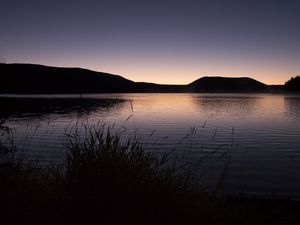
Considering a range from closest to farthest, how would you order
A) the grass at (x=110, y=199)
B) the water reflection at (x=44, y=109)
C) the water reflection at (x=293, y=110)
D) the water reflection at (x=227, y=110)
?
the grass at (x=110, y=199)
the water reflection at (x=44, y=109)
the water reflection at (x=293, y=110)
the water reflection at (x=227, y=110)

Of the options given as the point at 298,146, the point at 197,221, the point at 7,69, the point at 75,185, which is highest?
the point at 7,69

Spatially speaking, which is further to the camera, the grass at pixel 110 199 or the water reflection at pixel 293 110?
the water reflection at pixel 293 110

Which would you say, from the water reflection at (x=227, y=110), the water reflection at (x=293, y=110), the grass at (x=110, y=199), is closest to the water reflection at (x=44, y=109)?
the grass at (x=110, y=199)

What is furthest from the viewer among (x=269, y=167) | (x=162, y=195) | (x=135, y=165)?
(x=269, y=167)

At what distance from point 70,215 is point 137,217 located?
118 cm

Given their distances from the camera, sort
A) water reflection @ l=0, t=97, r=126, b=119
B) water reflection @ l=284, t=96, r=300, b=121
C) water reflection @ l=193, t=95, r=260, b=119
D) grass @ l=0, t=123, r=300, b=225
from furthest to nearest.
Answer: water reflection @ l=193, t=95, r=260, b=119 < water reflection @ l=284, t=96, r=300, b=121 < water reflection @ l=0, t=97, r=126, b=119 < grass @ l=0, t=123, r=300, b=225

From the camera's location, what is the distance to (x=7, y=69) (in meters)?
11.7

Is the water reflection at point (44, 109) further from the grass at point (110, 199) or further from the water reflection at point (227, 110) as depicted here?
the water reflection at point (227, 110)

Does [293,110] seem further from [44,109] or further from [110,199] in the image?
[110,199]

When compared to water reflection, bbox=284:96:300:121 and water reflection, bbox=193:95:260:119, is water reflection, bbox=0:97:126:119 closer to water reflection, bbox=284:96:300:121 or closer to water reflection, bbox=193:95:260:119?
water reflection, bbox=193:95:260:119

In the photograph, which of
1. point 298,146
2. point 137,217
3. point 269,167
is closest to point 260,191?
point 269,167

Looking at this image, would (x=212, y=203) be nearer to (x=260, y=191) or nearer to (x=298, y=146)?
(x=260, y=191)

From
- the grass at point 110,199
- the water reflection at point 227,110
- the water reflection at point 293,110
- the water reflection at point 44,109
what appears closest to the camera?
the grass at point 110,199

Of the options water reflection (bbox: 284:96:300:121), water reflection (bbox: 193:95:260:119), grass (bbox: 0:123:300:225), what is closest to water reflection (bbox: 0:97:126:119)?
grass (bbox: 0:123:300:225)
